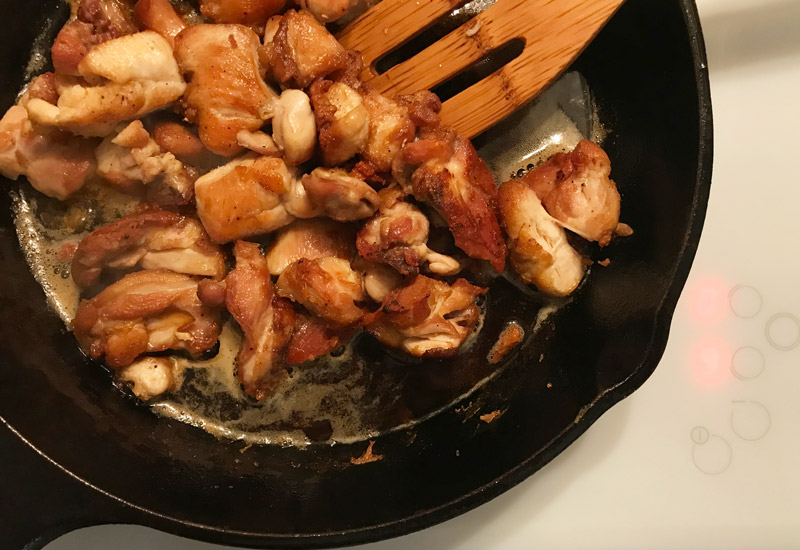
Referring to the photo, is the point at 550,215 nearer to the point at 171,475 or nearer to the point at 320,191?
the point at 320,191

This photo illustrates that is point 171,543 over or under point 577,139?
under

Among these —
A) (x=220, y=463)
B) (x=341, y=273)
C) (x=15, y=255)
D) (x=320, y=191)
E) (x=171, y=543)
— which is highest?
(x=15, y=255)

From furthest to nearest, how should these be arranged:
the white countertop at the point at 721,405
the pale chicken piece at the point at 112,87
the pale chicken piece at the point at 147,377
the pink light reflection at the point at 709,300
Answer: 1. the pink light reflection at the point at 709,300
2. the white countertop at the point at 721,405
3. the pale chicken piece at the point at 147,377
4. the pale chicken piece at the point at 112,87

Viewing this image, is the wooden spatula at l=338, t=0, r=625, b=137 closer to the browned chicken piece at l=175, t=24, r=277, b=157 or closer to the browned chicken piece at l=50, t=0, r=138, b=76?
the browned chicken piece at l=175, t=24, r=277, b=157

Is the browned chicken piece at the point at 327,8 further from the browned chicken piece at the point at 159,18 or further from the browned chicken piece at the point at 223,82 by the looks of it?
the browned chicken piece at the point at 159,18

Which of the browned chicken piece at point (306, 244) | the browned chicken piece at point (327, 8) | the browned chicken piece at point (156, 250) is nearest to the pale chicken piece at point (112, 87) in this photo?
the browned chicken piece at point (156, 250)

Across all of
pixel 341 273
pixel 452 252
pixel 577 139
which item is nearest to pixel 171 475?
pixel 341 273

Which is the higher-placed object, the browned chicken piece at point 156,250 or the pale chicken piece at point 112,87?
the pale chicken piece at point 112,87
